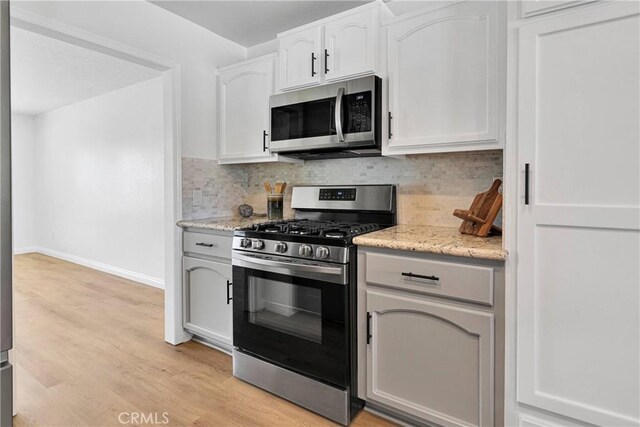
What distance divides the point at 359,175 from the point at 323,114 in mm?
524

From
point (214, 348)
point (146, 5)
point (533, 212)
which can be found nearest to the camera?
point (533, 212)

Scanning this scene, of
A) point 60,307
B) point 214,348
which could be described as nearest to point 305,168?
point 214,348

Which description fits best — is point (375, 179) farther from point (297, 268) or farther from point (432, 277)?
point (432, 277)

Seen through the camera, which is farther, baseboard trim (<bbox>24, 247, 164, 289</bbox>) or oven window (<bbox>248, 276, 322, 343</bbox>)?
baseboard trim (<bbox>24, 247, 164, 289</bbox>)

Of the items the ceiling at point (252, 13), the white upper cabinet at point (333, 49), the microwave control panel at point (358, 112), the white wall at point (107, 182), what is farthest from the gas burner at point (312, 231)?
the white wall at point (107, 182)

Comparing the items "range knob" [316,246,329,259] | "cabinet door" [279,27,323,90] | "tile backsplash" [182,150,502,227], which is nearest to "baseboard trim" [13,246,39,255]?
"tile backsplash" [182,150,502,227]

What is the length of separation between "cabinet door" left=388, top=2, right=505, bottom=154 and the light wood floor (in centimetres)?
150

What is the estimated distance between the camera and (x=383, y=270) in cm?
170

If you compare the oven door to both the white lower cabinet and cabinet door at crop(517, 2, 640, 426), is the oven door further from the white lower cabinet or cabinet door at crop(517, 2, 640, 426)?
cabinet door at crop(517, 2, 640, 426)

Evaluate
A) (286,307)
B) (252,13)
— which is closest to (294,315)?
(286,307)

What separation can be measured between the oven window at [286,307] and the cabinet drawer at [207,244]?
36 cm

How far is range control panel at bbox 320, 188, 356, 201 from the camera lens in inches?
96.3

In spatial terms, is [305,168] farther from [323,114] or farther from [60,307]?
[60,307]

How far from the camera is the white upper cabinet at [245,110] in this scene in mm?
2607
